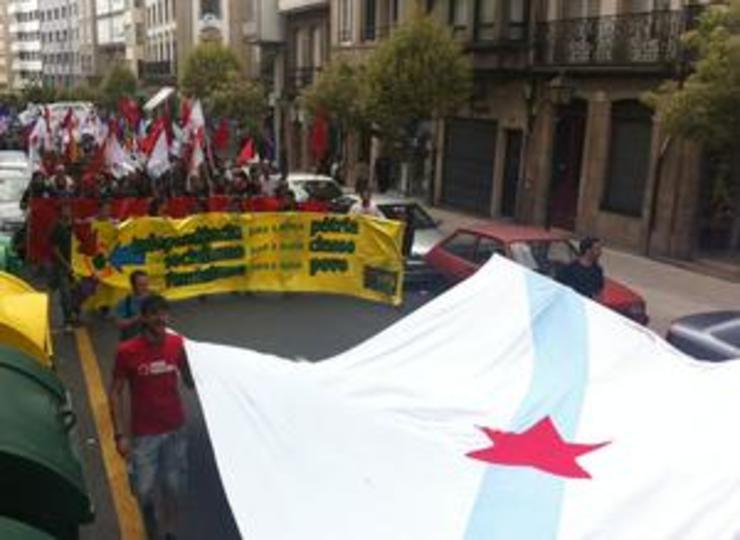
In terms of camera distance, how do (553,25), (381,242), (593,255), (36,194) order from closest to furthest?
(593,255) → (381,242) → (36,194) → (553,25)

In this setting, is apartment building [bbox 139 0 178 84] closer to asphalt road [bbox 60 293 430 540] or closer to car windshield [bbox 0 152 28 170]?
car windshield [bbox 0 152 28 170]

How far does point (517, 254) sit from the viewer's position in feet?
42.6

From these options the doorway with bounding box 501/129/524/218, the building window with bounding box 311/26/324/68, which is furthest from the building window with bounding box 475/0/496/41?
the building window with bounding box 311/26/324/68

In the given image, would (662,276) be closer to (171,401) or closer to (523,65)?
(523,65)

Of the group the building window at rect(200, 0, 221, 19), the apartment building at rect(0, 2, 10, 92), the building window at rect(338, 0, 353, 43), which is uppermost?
the building window at rect(200, 0, 221, 19)

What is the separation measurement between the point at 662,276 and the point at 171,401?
45.6ft

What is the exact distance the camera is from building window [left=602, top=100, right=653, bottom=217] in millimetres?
21234

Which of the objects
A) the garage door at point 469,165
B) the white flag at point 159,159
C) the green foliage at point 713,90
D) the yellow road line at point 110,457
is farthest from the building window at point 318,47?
the yellow road line at point 110,457

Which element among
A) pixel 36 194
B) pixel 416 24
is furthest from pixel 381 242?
pixel 416 24

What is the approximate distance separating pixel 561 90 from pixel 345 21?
58.8 ft

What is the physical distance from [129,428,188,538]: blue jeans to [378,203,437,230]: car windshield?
33.9 ft

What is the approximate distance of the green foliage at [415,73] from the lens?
24406 millimetres

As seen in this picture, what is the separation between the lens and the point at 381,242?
14383 millimetres

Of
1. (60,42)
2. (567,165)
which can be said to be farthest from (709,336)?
(60,42)
